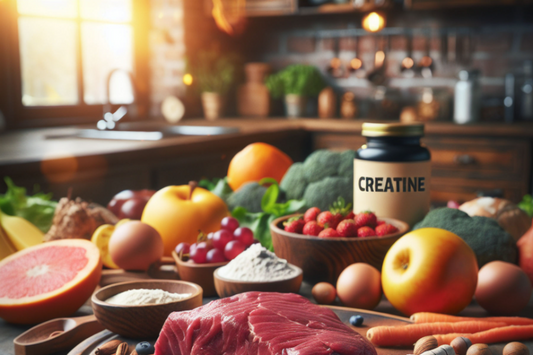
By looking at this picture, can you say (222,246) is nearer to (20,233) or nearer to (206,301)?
(206,301)

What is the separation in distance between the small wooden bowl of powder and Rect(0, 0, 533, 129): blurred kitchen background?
271 cm

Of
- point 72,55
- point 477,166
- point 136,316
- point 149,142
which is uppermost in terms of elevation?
point 72,55

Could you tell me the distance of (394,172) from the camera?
954 millimetres

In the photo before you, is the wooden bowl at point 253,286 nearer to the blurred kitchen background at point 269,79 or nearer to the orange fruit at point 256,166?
the orange fruit at point 256,166

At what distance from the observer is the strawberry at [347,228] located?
0.89m

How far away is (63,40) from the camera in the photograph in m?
3.32

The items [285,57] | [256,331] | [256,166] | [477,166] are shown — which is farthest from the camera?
[285,57]

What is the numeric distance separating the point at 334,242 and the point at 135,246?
326 millimetres

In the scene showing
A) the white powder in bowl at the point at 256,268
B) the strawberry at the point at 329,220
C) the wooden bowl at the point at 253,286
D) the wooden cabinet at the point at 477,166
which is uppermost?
the strawberry at the point at 329,220

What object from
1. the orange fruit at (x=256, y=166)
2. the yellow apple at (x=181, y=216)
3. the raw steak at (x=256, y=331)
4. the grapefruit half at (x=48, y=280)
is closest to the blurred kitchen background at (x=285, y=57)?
the orange fruit at (x=256, y=166)

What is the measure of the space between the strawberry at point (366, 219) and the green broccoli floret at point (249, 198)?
1.08 ft

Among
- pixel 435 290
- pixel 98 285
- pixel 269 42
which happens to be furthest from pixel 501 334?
pixel 269 42

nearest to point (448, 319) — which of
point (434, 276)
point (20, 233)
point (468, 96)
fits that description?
point (434, 276)

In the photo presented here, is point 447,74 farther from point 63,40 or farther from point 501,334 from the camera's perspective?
point 501,334
